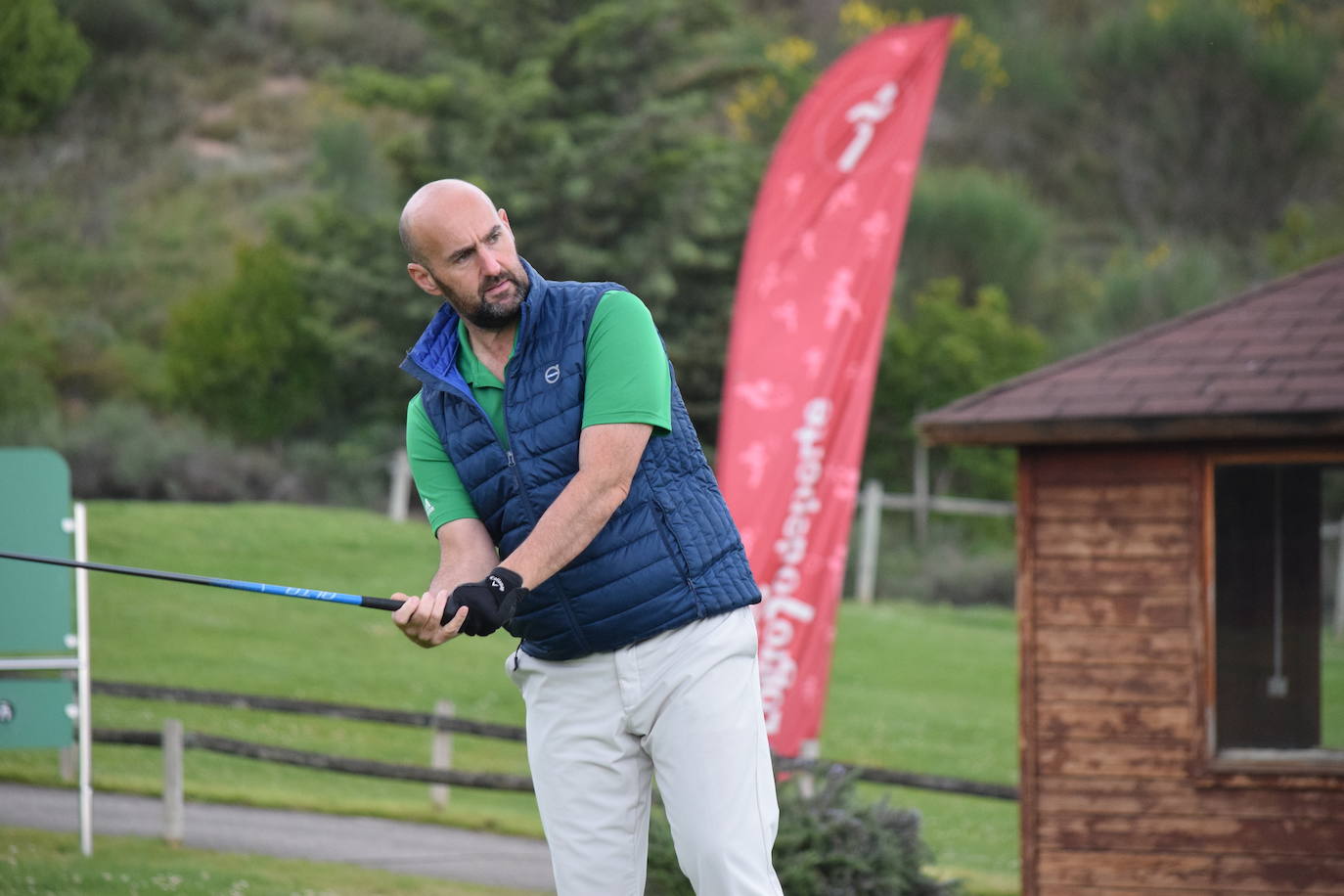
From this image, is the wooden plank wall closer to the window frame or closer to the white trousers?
the window frame

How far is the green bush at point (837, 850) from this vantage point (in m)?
7.04

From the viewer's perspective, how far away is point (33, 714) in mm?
7504

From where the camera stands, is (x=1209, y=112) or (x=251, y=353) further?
(x=1209, y=112)

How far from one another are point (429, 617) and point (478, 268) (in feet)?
2.31

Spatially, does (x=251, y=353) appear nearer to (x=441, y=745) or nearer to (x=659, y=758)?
(x=441, y=745)

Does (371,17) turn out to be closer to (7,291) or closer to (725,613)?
(7,291)

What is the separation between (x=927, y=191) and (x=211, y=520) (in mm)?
14518

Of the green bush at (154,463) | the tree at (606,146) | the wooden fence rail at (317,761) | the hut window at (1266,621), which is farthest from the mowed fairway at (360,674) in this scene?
the tree at (606,146)

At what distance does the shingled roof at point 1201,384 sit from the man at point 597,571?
4404 millimetres

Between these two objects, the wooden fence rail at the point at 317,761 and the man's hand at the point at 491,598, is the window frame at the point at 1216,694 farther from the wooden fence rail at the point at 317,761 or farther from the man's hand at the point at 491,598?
the man's hand at the point at 491,598

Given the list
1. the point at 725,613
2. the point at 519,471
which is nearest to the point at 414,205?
the point at 519,471

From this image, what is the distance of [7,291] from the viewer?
87.4ft

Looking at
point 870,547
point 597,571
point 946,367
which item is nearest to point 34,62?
point 946,367

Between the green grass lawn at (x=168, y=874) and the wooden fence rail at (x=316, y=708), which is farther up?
the wooden fence rail at (x=316, y=708)
